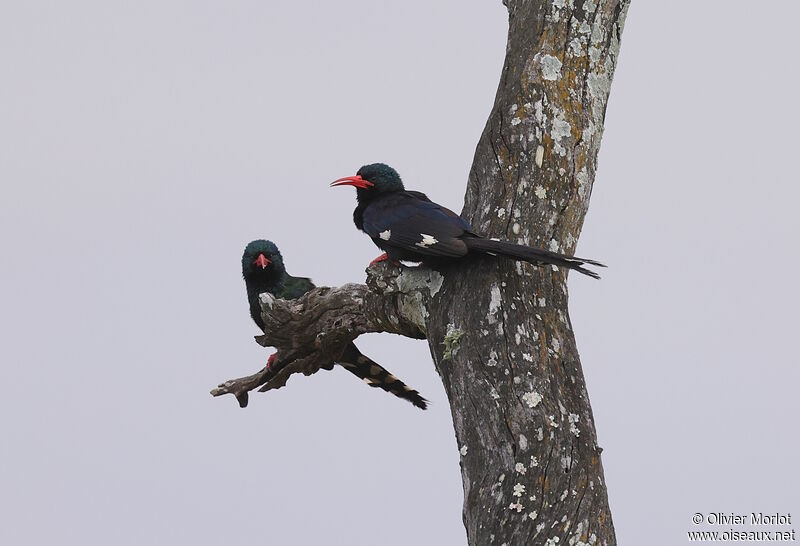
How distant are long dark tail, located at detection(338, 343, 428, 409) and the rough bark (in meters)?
0.68

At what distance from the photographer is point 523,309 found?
4.80 meters

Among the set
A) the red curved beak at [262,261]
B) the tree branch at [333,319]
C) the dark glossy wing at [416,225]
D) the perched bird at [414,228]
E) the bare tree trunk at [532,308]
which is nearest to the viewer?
the bare tree trunk at [532,308]

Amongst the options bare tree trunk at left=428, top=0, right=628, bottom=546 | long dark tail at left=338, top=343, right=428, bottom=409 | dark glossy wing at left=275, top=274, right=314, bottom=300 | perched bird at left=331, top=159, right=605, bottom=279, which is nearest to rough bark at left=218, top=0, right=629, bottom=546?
bare tree trunk at left=428, top=0, right=628, bottom=546

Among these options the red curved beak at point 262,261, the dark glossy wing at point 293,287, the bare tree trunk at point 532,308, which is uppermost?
the red curved beak at point 262,261

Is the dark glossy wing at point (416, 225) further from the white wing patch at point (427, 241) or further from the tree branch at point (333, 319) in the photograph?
the tree branch at point (333, 319)

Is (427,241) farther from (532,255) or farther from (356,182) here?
(356,182)

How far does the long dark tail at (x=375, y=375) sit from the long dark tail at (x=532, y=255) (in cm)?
233

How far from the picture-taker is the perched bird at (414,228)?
473 centimetres

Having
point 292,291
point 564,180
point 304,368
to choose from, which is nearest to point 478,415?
point 564,180

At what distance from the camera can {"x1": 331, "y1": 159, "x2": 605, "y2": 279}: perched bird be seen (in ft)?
15.5

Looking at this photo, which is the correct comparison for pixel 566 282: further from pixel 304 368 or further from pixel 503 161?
pixel 304 368

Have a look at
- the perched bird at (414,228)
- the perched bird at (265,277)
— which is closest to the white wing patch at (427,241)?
the perched bird at (414,228)

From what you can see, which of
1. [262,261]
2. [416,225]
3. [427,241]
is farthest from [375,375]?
[427,241]

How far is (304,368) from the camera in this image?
6836mm
